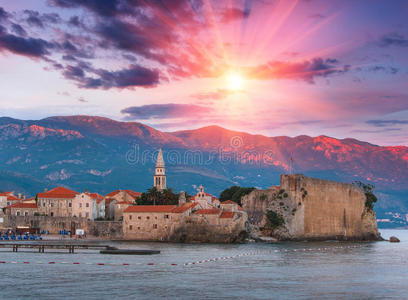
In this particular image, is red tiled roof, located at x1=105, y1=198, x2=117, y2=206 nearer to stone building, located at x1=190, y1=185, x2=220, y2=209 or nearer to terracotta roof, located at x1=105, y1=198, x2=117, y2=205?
terracotta roof, located at x1=105, y1=198, x2=117, y2=205

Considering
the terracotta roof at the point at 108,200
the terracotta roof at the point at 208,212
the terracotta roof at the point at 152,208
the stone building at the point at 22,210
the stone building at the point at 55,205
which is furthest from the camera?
the terracotta roof at the point at 108,200

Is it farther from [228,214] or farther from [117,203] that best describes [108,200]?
[228,214]

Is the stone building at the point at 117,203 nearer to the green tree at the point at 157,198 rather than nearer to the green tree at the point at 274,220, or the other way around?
the green tree at the point at 157,198

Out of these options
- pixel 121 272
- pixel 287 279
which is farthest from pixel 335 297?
pixel 121 272

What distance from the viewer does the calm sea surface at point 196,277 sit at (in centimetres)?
3581

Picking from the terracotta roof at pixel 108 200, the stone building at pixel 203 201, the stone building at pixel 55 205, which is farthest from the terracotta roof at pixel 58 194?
the stone building at pixel 203 201

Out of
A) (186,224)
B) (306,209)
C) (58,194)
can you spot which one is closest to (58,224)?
(58,194)

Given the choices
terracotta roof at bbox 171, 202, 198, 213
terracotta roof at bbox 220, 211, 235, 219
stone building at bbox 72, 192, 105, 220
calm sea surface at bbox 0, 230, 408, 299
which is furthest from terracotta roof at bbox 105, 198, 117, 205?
calm sea surface at bbox 0, 230, 408, 299

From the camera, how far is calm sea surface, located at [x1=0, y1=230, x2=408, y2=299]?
35.8m

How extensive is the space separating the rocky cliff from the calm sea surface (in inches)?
1534

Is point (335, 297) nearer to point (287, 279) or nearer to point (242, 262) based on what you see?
point (287, 279)

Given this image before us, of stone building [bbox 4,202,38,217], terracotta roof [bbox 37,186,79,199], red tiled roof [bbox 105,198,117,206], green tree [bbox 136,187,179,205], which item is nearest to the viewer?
green tree [bbox 136,187,179,205]

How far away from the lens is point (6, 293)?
34.9 metres

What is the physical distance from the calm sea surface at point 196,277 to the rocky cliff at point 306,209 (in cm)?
3897
